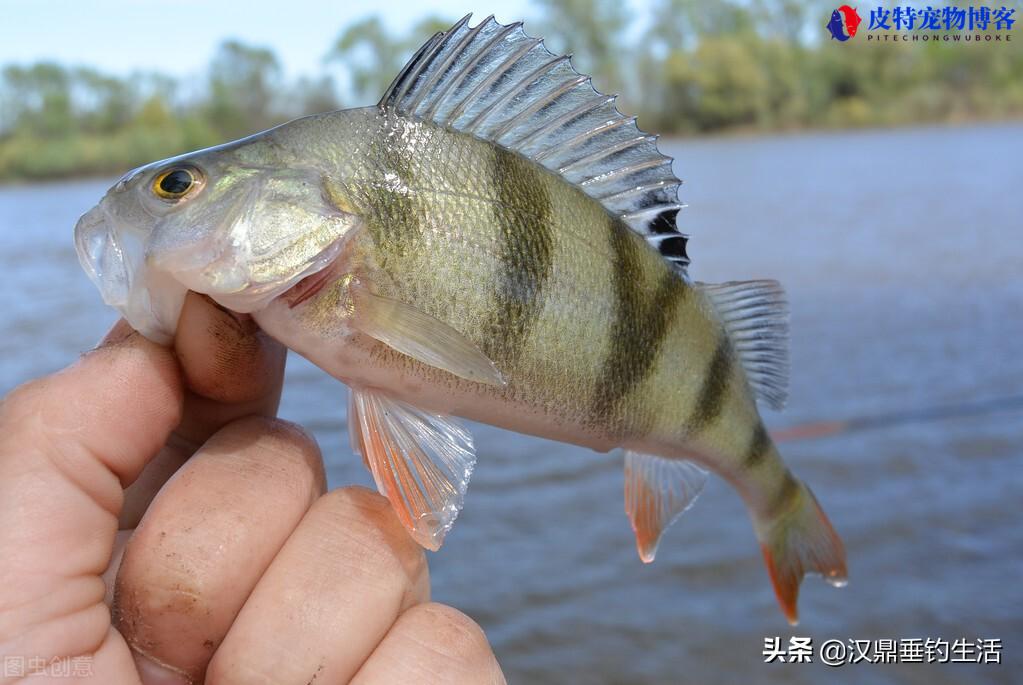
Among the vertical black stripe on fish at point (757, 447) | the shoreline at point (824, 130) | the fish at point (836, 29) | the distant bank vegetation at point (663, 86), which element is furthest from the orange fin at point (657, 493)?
the shoreline at point (824, 130)

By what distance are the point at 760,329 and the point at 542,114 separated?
2.24 ft

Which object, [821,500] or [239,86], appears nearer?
[821,500]

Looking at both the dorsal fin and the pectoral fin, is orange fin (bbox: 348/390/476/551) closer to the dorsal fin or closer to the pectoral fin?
the pectoral fin

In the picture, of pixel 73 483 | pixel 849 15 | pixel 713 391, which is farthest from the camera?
pixel 849 15

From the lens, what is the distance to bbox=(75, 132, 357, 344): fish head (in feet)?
4.63

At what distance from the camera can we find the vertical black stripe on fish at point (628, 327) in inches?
63.3

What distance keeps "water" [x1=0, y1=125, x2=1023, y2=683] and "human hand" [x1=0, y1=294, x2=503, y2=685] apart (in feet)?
8.30

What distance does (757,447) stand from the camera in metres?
1.89

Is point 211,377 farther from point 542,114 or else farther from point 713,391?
point 713,391

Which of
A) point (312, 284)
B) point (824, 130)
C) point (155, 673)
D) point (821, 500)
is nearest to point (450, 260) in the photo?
point (312, 284)

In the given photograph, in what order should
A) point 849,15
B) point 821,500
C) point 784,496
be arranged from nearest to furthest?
point 784,496 → point 821,500 → point 849,15

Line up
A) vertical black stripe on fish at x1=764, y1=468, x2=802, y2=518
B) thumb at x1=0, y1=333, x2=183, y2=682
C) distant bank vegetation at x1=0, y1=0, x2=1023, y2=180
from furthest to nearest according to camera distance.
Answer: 1. distant bank vegetation at x1=0, y1=0, x2=1023, y2=180
2. vertical black stripe on fish at x1=764, y1=468, x2=802, y2=518
3. thumb at x1=0, y1=333, x2=183, y2=682

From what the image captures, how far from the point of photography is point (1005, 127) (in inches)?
1245

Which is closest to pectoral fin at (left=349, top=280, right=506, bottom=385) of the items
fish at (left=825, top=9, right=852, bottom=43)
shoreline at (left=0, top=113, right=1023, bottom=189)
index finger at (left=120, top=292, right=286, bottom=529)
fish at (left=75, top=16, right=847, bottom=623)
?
fish at (left=75, top=16, right=847, bottom=623)
